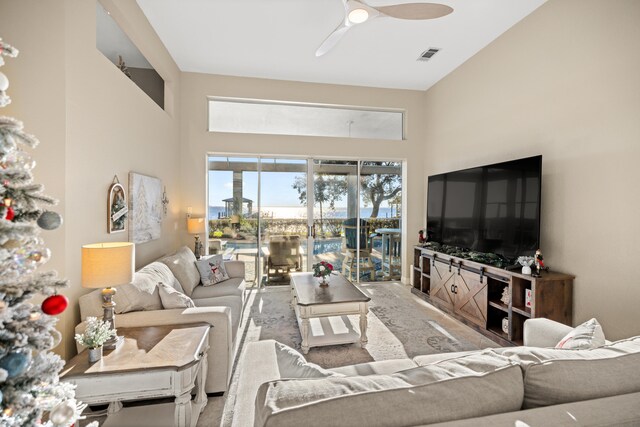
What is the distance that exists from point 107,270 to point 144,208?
169 centimetres

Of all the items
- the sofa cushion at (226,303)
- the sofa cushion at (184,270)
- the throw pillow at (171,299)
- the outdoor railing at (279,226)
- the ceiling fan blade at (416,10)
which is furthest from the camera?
the outdoor railing at (279,226)

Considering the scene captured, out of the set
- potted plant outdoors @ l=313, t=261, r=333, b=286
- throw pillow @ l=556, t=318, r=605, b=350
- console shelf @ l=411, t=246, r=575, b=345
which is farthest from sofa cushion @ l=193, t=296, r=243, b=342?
console shelf @ l=411, t=246, r=575, b=345

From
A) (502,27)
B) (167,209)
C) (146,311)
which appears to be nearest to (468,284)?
(502,27)

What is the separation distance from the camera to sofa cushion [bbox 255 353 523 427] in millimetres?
790

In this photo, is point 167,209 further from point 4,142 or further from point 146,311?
point 4,142

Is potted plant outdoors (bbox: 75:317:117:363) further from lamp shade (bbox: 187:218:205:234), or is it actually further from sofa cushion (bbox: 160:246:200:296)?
lamp shade (bbox: 187:218:205:234)

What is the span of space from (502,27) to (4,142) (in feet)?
15.2

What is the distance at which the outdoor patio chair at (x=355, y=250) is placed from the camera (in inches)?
217

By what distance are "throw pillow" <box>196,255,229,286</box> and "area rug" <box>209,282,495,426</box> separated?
1.99 ft

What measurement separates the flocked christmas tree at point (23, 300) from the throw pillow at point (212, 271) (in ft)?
8.34

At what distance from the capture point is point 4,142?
937mm

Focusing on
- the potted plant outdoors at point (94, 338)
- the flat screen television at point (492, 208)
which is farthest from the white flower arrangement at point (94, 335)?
the flat screen television at point (492, 208)

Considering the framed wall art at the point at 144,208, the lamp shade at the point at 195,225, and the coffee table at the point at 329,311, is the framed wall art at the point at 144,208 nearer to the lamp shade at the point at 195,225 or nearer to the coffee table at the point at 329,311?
the lamp shade at the point at 195,225

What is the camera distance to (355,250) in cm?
555
